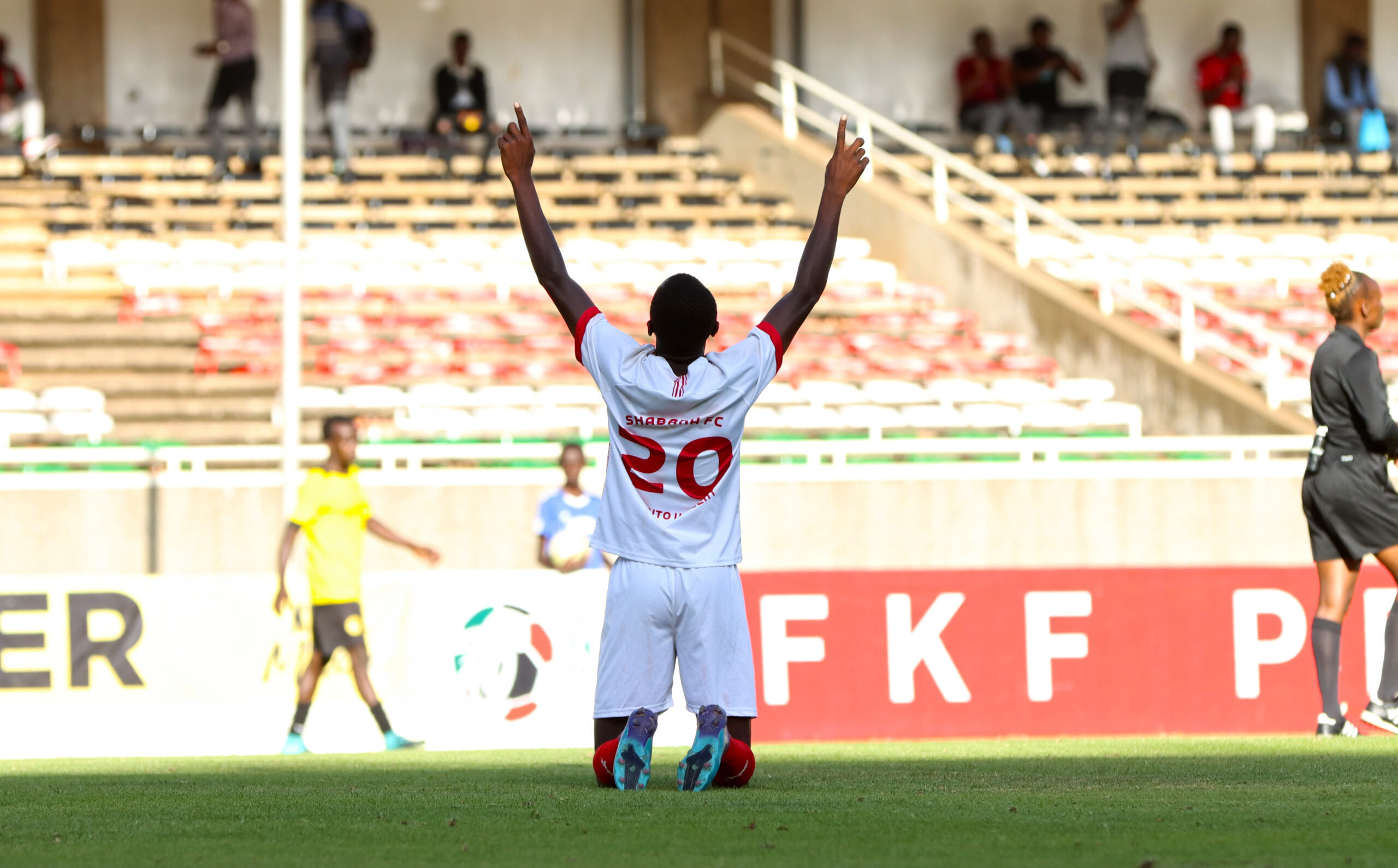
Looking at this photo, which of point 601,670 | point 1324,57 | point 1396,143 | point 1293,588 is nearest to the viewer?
point 601,670

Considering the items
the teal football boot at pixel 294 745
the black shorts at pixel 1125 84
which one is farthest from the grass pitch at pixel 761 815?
the black shorts at pixel 1125 84

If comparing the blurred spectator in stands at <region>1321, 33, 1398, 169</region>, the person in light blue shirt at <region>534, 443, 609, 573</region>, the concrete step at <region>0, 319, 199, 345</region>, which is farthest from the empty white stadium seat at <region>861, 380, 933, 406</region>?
the blurred spectator in stands at <region>1321, 33, 1398, 169</region>

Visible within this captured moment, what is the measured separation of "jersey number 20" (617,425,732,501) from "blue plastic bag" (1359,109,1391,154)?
2189 cm

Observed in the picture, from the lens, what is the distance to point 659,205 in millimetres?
24047

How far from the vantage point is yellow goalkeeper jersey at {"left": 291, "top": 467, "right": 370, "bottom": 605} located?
11.1m

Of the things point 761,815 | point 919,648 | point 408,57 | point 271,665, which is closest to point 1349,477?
point 919,648

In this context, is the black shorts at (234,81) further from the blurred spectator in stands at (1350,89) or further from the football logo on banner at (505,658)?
the blurred spectator in stands at (1350,89)

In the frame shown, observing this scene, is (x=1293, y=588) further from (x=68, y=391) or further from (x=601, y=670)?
(x=68, y=391)

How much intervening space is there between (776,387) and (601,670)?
471 inches

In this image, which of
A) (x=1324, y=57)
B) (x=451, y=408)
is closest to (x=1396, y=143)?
(x=1324, y=57)

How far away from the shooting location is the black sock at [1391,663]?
895cm

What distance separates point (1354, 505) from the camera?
29.1ft

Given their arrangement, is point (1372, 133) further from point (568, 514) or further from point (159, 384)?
point (568, 514)

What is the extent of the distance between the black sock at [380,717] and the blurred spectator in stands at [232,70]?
13.8 m
